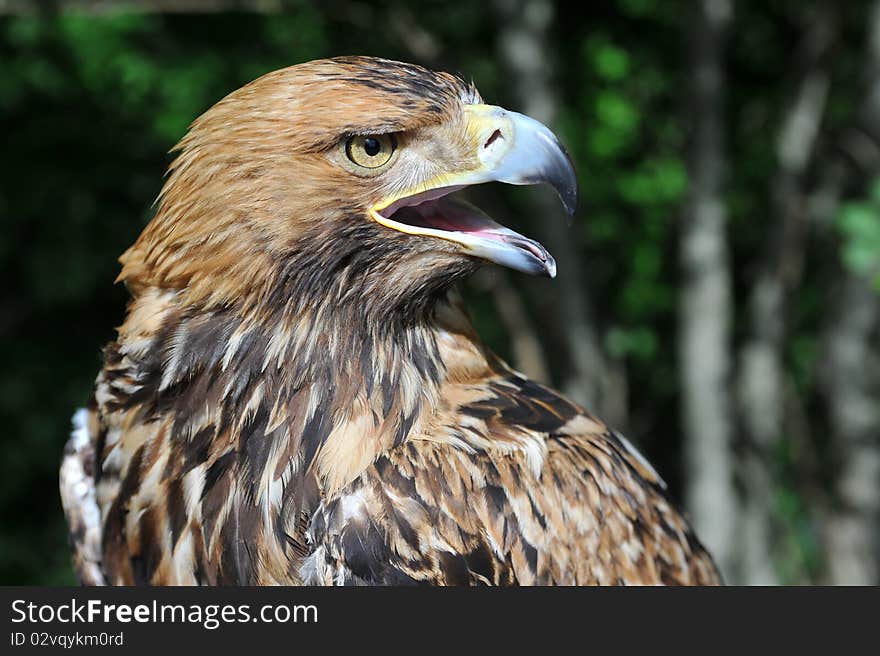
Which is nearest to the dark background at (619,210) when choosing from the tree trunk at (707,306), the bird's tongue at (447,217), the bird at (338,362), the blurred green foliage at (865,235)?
the tree trunk at (707,306)

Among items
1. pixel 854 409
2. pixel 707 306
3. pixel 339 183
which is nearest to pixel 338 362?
pixel 339 183

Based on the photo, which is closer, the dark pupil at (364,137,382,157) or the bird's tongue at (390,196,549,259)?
the dark pupil at (364,137,382,157)

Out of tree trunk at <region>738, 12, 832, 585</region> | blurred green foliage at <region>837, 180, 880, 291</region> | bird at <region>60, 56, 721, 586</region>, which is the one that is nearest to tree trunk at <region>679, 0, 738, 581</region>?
tree trunk at <region>738, 12, 832, 585</region>

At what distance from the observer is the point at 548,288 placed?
6043 millimetres

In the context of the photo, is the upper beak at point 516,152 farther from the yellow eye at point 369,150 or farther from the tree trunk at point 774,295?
the tree trunk at point 774,295

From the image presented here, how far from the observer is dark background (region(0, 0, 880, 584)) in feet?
18.1

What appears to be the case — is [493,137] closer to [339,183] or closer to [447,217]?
[447,217]

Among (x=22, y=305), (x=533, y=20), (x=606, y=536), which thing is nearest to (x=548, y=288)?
(x=533, y=20)

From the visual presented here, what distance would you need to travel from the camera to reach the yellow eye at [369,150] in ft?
6.33

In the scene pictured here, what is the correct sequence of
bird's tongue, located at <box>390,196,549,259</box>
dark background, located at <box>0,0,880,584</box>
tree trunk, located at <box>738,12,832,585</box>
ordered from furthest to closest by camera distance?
1. tree trunk, located at <box>738,12,832,585</box>
2. dark background, located at <box>0,0,880,584</box>
3. bird's tongue, located at <box>390,196,549,259</box>

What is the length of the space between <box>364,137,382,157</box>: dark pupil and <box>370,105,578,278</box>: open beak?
96mm

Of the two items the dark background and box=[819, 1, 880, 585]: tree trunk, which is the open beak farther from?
box=[819, 1, 880, 585]: tree trunk

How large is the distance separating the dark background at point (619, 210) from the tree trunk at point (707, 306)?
13 mm

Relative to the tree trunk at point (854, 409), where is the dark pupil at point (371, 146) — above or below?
below
